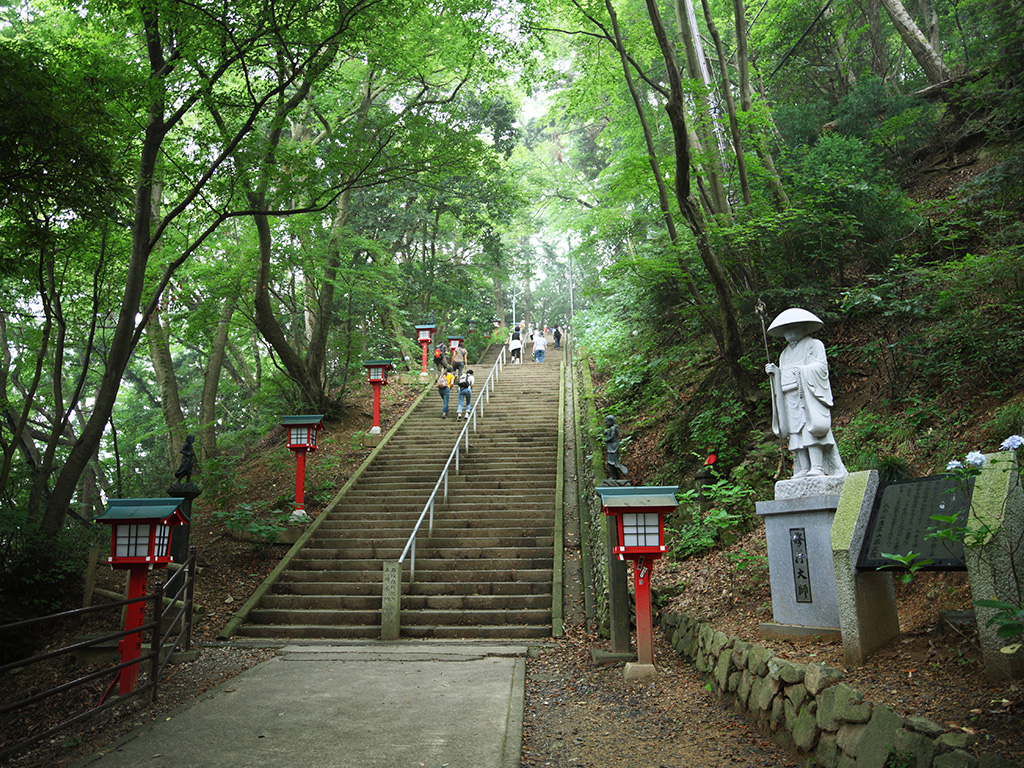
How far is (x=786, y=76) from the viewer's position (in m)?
15.4

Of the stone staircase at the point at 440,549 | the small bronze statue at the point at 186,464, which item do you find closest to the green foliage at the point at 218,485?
the stone staircase at the point at 440,549

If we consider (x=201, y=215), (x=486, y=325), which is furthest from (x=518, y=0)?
(x=486, y=325)

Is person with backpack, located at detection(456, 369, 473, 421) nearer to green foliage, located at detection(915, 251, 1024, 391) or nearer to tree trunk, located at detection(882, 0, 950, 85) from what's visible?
green foliage, located at detection(915, 251, 1024, 391)

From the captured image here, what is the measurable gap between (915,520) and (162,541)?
257 inches

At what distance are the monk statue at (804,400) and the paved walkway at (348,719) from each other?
128 inches

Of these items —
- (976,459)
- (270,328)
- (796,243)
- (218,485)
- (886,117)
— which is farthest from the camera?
(270,328)

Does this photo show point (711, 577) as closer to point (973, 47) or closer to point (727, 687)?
point (727, 687)

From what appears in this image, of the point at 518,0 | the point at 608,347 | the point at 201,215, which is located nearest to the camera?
the point at 518,0

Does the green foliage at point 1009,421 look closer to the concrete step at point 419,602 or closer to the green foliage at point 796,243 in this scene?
the green foliage at point 796,243

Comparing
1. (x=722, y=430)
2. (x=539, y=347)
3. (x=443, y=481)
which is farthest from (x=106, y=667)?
(x=539, y=347)

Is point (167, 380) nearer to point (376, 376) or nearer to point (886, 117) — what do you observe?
point (376, 376)

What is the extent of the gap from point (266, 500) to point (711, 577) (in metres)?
9.11

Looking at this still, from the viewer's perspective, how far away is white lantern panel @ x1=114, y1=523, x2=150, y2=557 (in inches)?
239

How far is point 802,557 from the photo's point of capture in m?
4.93
